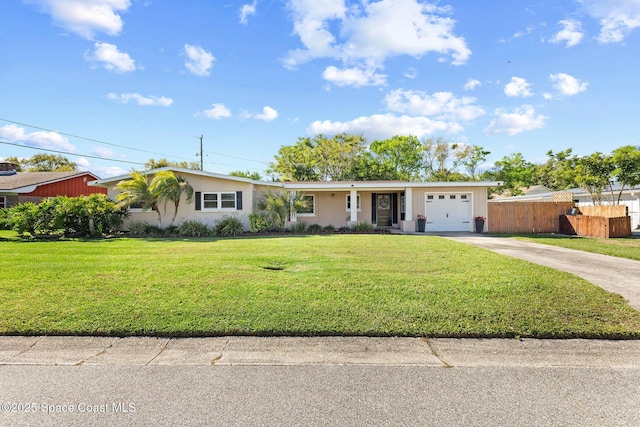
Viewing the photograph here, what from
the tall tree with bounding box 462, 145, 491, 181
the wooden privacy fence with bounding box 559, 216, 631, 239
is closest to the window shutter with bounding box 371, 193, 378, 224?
the wooden privacy fence with bounding box 559, 216, 631, 239

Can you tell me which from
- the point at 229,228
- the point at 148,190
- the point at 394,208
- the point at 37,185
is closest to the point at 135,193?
→ the point at 148,190

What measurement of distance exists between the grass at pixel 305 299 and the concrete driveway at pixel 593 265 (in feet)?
2.02

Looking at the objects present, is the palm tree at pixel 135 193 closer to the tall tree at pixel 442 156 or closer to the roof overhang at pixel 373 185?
the roof overhang at pixel 373 185

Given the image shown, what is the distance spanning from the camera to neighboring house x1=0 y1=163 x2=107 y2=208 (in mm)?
23641

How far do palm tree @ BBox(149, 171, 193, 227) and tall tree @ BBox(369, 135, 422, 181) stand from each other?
24.6m

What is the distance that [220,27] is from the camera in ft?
40.1

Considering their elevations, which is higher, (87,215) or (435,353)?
(87,215)

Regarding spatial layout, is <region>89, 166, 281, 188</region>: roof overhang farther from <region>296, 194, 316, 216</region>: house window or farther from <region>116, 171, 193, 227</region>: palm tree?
<region>296, 194, 316, 216</region>: house window

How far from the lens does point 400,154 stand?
122 feet

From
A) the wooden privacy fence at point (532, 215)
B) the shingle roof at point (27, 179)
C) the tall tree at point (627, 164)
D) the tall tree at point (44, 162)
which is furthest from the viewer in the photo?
the tall tree at point (44, 162)

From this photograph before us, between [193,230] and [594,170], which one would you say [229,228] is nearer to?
[193,230]

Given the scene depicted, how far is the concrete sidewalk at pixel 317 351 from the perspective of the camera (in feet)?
11.3

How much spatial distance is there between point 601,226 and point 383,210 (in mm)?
10289

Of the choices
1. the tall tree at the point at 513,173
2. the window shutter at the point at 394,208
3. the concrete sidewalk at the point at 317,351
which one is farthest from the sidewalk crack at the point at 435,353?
the tall tree at the point at 513,173
